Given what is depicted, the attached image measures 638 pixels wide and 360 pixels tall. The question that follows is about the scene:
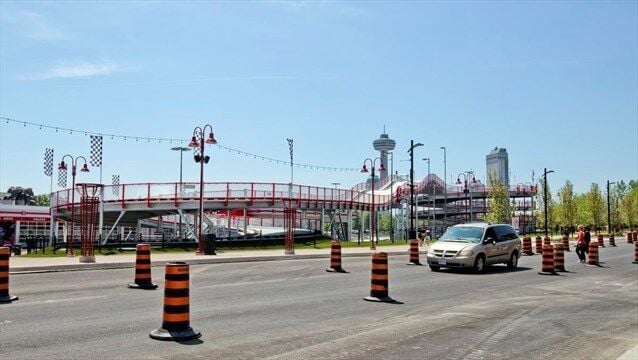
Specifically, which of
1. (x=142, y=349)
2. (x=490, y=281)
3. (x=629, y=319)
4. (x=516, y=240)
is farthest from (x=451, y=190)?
(x=142, y=349)

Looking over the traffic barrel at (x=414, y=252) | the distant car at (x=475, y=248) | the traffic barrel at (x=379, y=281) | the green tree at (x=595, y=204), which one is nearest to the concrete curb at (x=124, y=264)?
the traffic barrel at (x=414, y=252)

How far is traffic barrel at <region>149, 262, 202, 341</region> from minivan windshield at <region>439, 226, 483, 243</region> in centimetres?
1570

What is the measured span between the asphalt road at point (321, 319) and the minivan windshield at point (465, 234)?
14.1ft

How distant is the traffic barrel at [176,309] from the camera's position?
28.2ft

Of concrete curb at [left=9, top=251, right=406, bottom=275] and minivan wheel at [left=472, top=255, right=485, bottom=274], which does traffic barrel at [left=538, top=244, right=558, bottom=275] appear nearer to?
minivan wheel at [left=472, top=255, right=485, bottom=274]

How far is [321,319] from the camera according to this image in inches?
423

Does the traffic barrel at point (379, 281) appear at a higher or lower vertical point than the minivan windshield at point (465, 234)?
lower

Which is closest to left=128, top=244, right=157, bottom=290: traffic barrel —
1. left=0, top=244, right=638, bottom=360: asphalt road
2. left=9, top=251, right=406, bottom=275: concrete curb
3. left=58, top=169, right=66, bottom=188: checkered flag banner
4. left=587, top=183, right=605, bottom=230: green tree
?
left=0, top=244, right=638, bottom=360: asphalt road

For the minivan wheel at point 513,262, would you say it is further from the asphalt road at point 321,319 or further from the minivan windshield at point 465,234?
the asphalt road at point 321,319

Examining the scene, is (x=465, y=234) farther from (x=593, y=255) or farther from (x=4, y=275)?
(x=4, y=275)

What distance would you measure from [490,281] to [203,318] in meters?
11.2

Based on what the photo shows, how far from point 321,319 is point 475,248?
12.6 meters

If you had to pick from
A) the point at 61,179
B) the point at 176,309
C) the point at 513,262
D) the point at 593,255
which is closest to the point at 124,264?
the point at 176,309

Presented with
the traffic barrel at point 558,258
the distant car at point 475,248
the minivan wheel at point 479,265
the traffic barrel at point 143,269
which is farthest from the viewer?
the traffic barrel at point 558,258
